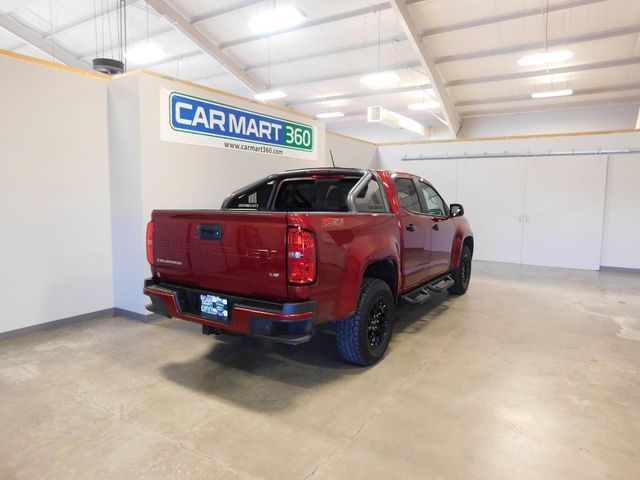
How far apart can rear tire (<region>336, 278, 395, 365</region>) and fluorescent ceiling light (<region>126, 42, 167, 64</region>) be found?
36.2 ft

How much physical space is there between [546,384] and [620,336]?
5.39 ft

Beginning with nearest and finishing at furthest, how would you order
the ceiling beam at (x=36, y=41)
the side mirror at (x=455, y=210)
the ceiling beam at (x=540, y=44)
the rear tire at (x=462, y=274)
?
the side mirror at (x=455, y=210), the rear tire at (x=462, y=274), the ceiling beam at (x=540, y=44), the ceiling beam at (x=36, y=41)

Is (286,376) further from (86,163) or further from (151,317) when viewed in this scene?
(86,163)

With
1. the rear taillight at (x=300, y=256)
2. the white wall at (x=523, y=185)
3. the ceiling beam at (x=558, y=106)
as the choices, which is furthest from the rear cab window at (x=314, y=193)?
the ceiling beam at (x=558, y=106)

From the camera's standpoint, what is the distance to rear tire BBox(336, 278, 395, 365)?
9.32 ft

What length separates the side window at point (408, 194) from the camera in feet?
12.1

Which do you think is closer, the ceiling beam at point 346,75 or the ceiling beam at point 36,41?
the ceiling beam at point 346,75

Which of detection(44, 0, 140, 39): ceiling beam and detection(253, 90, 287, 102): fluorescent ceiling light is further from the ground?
detection(44, 0, 140, 39): ceiling beam

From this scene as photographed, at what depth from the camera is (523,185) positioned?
8.19 meters

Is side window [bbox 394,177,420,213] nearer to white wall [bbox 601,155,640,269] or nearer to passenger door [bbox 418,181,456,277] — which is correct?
passenger door [bbox 418,181,456,277]

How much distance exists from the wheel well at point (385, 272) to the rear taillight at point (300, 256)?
882 mm

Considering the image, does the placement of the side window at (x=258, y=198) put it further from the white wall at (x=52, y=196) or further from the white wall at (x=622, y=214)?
the white wall at (x=622, y=214)

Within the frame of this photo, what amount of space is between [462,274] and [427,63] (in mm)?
6202

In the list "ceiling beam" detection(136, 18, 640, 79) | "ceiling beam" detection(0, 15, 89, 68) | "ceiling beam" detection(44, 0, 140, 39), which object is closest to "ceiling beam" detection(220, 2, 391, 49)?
"ceiling beam" detection(136, 18, 640, 79)
